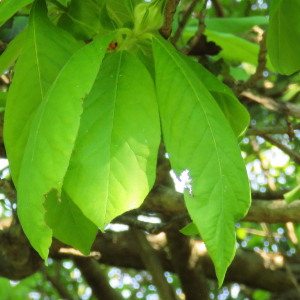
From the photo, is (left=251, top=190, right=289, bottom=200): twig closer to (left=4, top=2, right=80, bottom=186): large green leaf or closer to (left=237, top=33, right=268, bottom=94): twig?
(left=237, top=33, right=268, bottom=94): twig

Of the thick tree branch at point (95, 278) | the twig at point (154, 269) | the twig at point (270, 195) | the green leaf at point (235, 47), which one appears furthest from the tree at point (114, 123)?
the thick tree branch at point (95, 278)

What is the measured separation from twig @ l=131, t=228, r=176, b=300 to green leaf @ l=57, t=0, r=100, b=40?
3.98ft

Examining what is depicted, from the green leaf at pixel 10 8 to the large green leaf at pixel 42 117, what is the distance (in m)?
0.05

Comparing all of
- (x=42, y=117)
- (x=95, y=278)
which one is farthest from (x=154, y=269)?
(x=42, y=117)

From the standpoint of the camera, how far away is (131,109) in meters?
0.53

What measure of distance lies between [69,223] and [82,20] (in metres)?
0.33

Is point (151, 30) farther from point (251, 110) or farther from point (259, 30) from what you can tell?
point (251, 110)

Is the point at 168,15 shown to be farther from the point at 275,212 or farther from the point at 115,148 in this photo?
the point at 275,212

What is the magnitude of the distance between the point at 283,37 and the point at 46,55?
434mm

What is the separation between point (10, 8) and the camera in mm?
523

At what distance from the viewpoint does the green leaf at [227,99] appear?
0.62 m

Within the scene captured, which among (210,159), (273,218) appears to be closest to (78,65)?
(210,159)

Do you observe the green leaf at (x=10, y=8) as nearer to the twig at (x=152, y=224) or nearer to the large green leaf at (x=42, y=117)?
the large green leaf at (x=42, y=117)

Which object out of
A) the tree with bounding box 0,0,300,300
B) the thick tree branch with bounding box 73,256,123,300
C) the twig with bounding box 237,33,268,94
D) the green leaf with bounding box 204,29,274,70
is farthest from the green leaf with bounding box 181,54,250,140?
the thick tree branch with bounding box 73,256,123,300
